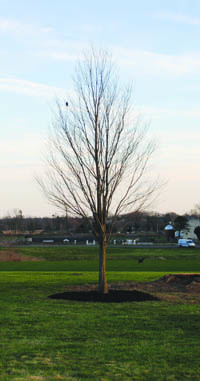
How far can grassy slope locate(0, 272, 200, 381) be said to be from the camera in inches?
281

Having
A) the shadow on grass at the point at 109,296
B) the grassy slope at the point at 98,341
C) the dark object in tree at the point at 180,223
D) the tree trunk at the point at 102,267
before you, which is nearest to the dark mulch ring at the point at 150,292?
the shadow on grass at the point at 109,296

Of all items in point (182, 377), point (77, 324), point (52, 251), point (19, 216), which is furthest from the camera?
point (19, 216)

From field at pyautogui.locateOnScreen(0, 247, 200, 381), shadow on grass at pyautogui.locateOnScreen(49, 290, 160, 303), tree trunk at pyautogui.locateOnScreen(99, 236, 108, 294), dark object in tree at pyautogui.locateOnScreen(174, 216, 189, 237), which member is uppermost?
dark object in tree at pyautogui.locateOnScreen(174, 216, 189, 237)

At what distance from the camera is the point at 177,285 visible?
19.2 m

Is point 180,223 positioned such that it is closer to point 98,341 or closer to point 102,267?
point 102,267

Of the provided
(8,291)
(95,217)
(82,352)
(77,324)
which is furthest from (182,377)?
(8,291)

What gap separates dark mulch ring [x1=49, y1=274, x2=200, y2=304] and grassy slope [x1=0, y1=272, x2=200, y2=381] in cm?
105

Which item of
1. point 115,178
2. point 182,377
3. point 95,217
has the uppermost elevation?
point 115,178

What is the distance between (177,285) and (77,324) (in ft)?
30.1

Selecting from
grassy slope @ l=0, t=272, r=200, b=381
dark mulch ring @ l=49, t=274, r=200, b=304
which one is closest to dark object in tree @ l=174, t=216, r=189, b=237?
dark mulch ring @ l=49, t=274, r=200, b=304

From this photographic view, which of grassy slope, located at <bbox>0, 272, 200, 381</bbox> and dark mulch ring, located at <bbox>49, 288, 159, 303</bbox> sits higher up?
dark mulch ring, located at <bbox>49, 288, 159, 303</bbox>

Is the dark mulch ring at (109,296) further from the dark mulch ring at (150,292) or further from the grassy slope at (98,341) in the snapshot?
the grassy slope at (98,341)

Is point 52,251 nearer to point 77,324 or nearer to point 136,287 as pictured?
point 136,287

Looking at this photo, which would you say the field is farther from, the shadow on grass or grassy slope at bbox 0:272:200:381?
the shadow on grass
